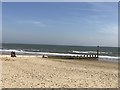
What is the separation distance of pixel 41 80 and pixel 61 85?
2.12 meters

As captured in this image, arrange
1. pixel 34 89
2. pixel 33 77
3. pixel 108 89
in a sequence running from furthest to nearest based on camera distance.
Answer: pixel 33 77
pixel 108 89
pixel 34 89

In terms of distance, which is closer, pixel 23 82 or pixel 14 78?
pixel 23 82

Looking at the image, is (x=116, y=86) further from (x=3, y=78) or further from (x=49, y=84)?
(x=3, y=78)

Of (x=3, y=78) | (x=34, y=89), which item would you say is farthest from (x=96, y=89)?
(x=3, y=78)

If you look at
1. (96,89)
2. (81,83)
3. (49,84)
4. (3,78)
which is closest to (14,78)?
(3,78)

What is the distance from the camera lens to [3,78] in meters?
17.7

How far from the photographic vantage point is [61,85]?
16438mm

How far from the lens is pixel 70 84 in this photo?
17.0 m

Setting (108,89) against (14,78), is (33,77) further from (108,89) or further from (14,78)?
(108,89)

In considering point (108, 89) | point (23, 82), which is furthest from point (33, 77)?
point (108, 89)

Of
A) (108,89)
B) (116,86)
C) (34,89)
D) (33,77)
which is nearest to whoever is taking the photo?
(34,89)

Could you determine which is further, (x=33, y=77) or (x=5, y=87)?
(x=33, y=77)

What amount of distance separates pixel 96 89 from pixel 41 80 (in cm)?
395

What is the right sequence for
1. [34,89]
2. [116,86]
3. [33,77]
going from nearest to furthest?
[34,89] → [116,86] → [33,77]
